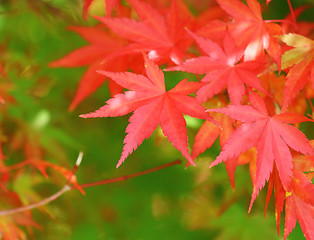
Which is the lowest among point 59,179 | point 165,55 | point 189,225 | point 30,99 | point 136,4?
point 189,225

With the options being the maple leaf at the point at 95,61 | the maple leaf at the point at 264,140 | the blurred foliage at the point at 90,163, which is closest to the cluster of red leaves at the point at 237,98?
the maple leaf at the point at 264,140

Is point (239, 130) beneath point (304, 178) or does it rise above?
above

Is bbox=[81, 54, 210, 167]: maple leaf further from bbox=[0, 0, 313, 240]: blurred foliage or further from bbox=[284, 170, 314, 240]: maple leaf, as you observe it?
bbox=[0, 0, 313, 240]: blurred foliage

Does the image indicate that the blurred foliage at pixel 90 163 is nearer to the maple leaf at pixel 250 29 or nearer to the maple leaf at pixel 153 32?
the maple leaf at pixel 153 32

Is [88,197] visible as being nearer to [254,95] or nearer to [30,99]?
[30,99]

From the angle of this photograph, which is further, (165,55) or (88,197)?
(88,197)

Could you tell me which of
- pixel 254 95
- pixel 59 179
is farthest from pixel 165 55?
pixel 59 179

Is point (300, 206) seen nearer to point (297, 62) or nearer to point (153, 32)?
point (297, 62)

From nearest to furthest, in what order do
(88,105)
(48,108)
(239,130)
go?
(239,130)
(48,108)
(88,105)
